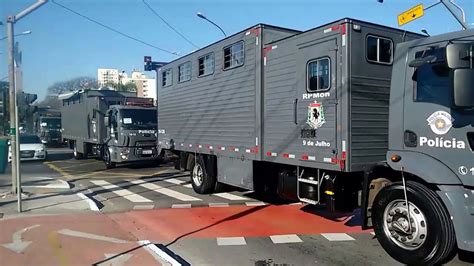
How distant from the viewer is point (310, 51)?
24.6ft

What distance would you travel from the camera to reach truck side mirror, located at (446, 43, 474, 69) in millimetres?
4746

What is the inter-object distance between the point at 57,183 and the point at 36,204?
3.88 m

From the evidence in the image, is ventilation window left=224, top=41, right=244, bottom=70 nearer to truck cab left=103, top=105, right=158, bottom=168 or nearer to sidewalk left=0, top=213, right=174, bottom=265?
sidewalk left=0, top=213, right=174, bottom=265

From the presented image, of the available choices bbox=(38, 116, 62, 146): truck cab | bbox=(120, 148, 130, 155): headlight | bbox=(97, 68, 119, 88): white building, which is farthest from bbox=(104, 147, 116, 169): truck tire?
bbox=(97, 68, 119, 88): white building

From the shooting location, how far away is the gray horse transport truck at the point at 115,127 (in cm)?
1823

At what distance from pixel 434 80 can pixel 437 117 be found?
1.51ft

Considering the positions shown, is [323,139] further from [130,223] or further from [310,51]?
[130,223]

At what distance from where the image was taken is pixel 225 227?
7883mm

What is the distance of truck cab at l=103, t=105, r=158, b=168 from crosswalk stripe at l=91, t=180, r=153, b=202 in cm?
355

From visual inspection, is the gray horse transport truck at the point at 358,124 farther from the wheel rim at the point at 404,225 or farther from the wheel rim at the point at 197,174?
the wheel rim at the point at 197,174

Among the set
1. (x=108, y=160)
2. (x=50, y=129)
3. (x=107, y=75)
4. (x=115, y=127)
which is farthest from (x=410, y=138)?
(x=107, y=75)

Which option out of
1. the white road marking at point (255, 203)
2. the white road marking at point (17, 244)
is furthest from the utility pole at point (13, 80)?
the white road marking at point (255, 203)

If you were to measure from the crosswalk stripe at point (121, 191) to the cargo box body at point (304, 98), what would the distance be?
85.2 inches

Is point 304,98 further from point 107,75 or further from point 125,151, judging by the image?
point 107,75
